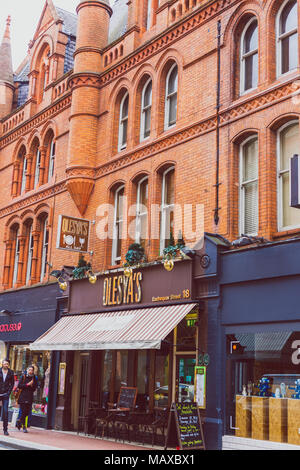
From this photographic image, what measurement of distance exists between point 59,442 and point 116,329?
2949 millimetres

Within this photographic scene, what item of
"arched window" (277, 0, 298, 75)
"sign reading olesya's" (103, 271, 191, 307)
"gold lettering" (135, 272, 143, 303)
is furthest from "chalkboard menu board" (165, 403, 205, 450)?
"arched window" (277, 0, 298, 75)

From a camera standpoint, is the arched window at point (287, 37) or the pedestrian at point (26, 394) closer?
the arched window at point (287, 37)

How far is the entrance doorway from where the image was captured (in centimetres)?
1345

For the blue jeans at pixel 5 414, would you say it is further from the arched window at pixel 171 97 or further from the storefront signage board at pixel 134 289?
the arched window at pixel 171 97

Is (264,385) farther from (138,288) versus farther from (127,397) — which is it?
(127,397)

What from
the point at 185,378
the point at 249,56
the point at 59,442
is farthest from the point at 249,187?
the point at 59,442

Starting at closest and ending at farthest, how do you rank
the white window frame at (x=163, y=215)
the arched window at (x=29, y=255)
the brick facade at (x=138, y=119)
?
1. the brick facade at (x=138, y=119)
2. the white window frame at (x=163, y=215)
3. the arched window at (x=29, y=255)

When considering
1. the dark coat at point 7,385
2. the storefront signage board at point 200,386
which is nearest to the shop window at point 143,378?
the storefront signage board at point 200,386

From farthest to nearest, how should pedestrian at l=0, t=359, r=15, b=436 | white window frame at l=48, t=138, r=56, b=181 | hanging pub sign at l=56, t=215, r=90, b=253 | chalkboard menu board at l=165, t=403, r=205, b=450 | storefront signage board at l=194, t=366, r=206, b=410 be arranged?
white window frame at l=48, t=138, r=56, b=181
hanging pub sign at l=56, t=215, r=90, b=253
pedestrian at l=0, t=359, r=15, b=436
storefront signage board at l=194, t=366, r=206, b=410
chalkboard menu board at l=165, t=403, r=205, b=450

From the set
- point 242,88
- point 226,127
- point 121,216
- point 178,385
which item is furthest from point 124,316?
point 242,88

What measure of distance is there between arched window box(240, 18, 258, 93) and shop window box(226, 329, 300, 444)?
5.96 m

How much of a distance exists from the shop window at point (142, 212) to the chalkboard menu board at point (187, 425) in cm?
545

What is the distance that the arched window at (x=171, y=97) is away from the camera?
53.3ft

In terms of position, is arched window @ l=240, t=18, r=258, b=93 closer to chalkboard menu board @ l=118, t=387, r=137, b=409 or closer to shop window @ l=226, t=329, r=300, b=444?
shop window @ l=226, t=329, r=300, b=444
